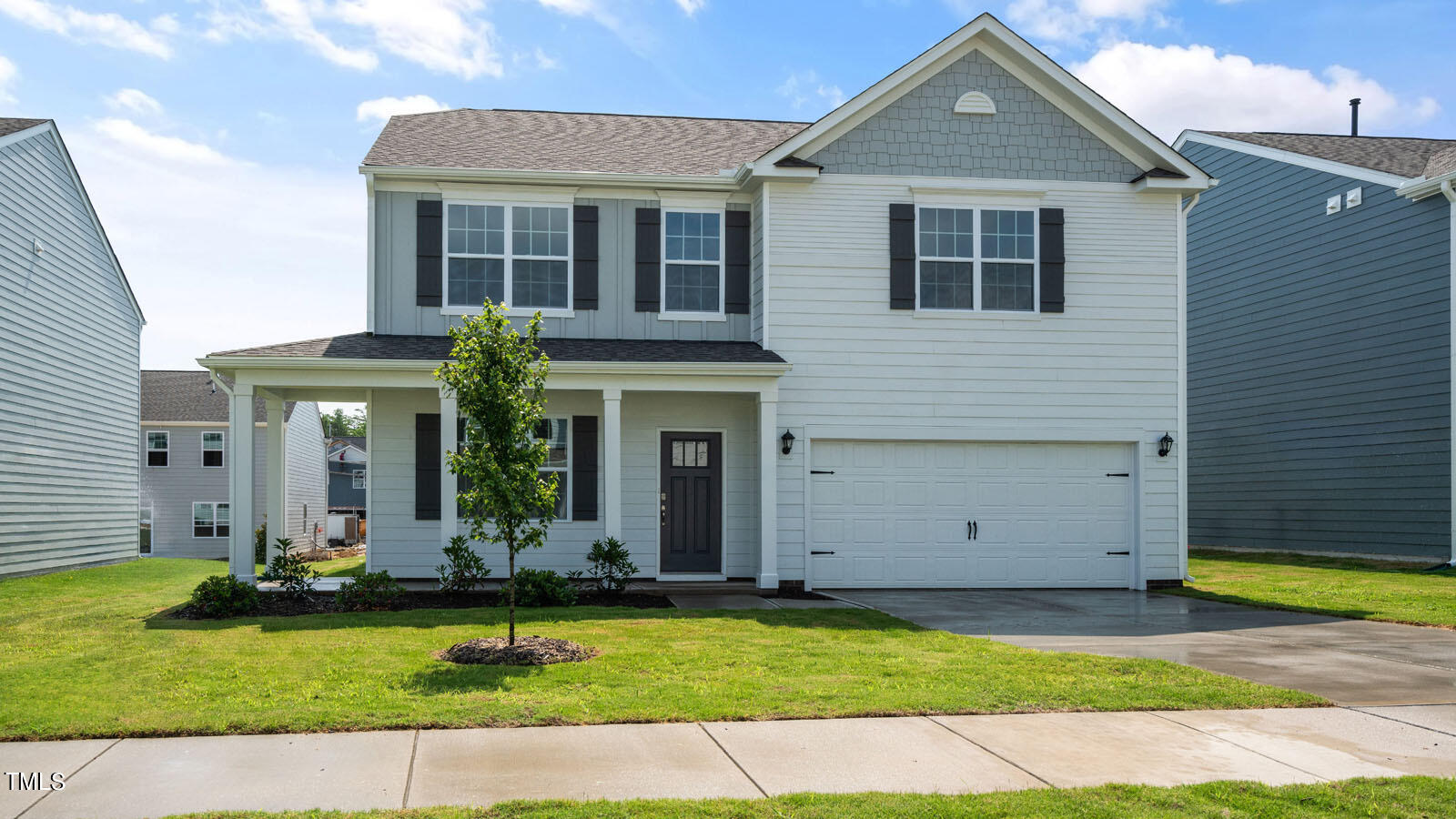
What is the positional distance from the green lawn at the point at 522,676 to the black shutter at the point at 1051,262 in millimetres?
6039

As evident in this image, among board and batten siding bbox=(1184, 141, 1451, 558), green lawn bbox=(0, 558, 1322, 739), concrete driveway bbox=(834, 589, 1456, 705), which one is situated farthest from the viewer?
board and batten siding bbox=(1184, 141, 1451, 558)

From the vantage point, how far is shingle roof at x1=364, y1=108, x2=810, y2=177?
1572 centimetres

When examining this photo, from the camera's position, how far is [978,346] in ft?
51.0

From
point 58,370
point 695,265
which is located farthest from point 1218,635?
point 58,370

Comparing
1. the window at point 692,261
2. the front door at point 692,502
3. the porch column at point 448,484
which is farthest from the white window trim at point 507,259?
the front door at point 692,502

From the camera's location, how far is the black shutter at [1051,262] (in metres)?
15.6

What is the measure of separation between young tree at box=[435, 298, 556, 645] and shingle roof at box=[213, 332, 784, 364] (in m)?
4.36

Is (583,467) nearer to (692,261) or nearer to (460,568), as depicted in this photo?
(460,568)

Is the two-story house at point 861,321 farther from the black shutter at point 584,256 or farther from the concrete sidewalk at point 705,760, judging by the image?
the concrete sidewalk at point 705,760

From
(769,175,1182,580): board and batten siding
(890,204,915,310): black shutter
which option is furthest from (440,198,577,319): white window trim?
(890,204,915,310): black shutter

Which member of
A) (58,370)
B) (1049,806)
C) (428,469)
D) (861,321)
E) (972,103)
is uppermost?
(972,103)

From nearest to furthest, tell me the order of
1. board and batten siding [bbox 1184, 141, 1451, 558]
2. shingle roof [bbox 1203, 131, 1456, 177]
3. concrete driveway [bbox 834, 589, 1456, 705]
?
1. concrete driveway [bbox 834, 589, 1456, 705]
2. board and batten siding [bbox 1184, 141, 1451, 558]
3. shingle roof [bbox 1203, 131, 1456, 177]

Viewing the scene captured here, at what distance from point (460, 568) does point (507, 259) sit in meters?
4.42

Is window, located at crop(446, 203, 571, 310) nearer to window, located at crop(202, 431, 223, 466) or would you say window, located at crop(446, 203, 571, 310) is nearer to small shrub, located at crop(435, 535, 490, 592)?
small shrub, located at crop(435, 535, 490, 592)
